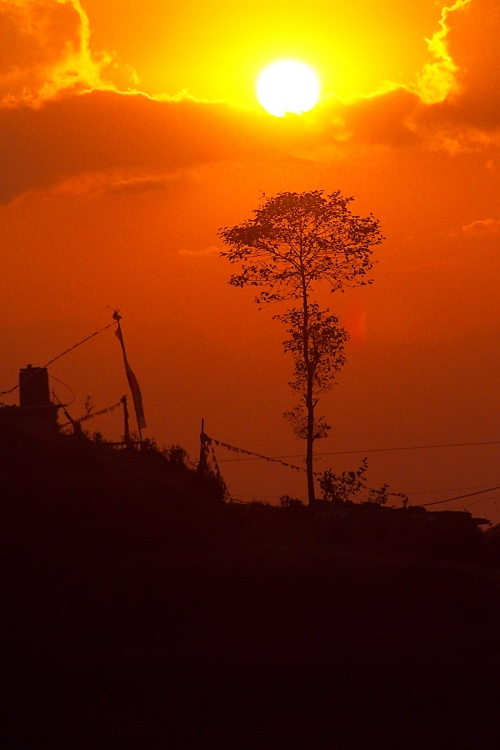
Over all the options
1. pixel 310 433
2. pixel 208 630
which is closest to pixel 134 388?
pixel 310 433

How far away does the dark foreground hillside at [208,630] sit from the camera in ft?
50.8

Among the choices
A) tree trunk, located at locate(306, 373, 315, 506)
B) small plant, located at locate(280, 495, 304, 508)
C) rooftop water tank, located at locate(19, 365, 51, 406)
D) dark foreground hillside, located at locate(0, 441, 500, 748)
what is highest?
rooftop water tank, located at locate(19, 365, 51, 406)

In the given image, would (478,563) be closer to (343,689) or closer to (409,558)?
(409,558)

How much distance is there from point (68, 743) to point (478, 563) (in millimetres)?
20791

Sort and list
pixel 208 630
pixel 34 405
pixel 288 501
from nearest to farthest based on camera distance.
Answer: pixel 208 630 < pixel 34 405 < pixel 288 501

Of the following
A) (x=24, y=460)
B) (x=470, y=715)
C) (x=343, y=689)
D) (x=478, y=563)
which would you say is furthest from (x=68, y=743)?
(x=478, y=563)

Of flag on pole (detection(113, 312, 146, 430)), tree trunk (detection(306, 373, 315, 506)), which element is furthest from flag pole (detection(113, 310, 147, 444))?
tree trunk (detection(306, 373, 315, 506))

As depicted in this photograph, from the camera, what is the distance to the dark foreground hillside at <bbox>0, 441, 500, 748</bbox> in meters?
15.5

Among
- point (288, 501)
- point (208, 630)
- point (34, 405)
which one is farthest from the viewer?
point (288, 501)

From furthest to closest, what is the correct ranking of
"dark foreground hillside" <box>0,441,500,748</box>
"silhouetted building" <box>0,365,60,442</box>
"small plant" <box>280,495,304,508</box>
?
"small plant" <box>280,495,304,508</box>
"silhouetted building" <box>0,365,60,442</box>
"dark foreground hillside" <box>0,441,500,748</box>

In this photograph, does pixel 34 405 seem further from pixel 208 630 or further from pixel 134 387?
pixel 208 630

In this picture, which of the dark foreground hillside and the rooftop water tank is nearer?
the dark foreground hillside

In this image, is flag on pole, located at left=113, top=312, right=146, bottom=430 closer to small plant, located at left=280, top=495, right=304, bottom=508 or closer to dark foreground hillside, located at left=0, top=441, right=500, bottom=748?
small plant, located at left=280, top=495, right=304, bottom=508

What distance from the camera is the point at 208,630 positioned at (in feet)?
63.9
